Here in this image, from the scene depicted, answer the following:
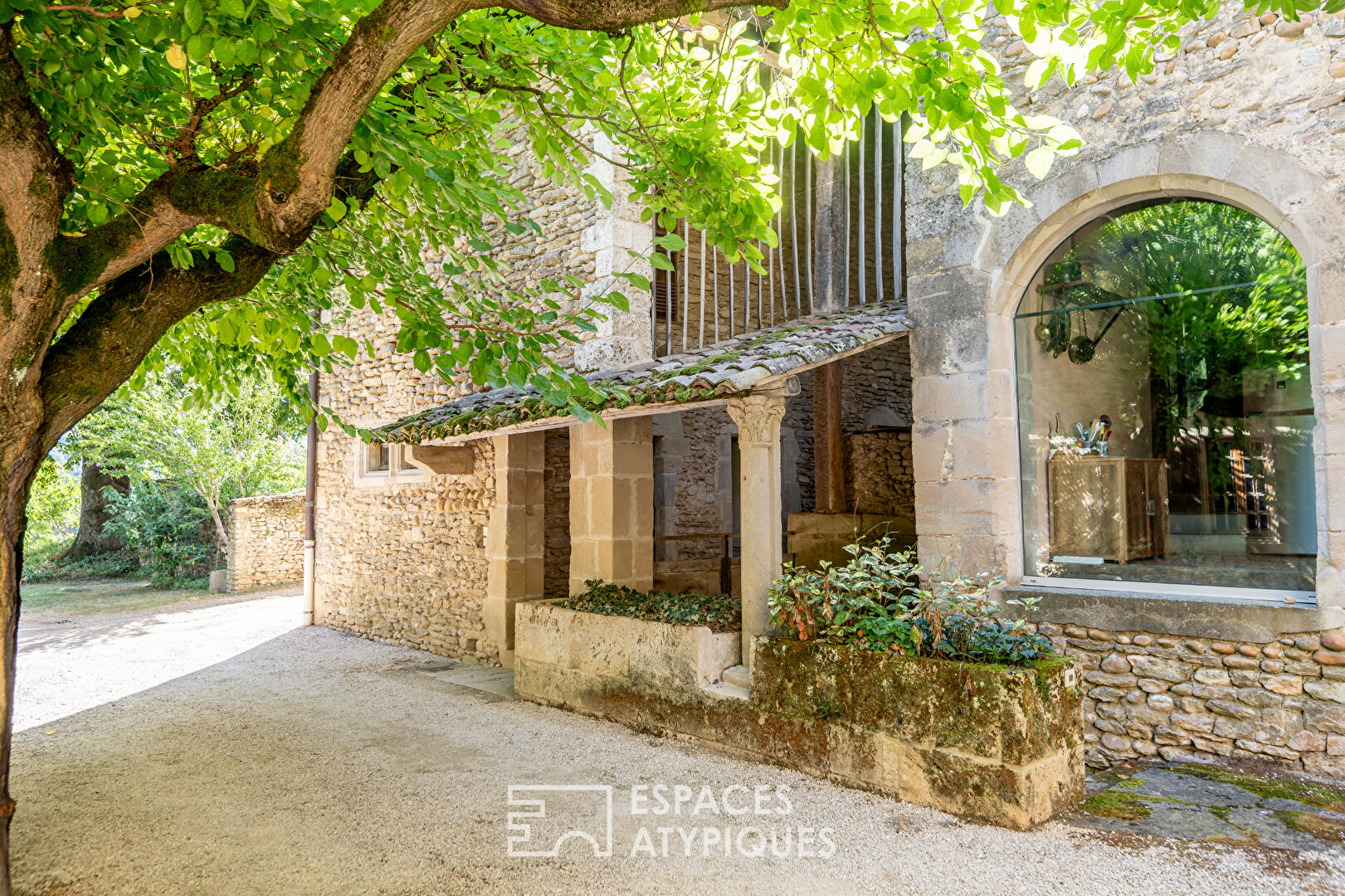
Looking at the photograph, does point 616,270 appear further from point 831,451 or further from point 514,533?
point 831,451

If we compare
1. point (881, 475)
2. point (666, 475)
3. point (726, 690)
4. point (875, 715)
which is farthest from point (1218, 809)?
point (881, 475)

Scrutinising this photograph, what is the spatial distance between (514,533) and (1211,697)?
537 centimetres

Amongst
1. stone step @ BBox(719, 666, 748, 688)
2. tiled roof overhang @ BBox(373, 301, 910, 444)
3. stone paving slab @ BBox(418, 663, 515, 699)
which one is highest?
tiled roof overhang @ BBox(373, 301, 910, 444)

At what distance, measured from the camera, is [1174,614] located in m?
4.19

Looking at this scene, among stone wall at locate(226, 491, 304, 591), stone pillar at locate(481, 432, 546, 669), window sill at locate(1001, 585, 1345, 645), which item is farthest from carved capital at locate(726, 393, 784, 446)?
stone wall at locate(226, 491, 304, 591)

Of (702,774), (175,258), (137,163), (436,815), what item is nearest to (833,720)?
(702,774)

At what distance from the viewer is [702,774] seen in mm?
4242

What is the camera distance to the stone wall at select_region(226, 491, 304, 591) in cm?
1388

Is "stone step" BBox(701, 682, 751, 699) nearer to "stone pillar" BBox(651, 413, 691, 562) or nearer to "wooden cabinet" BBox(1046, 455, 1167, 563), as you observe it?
"wooden cabinet" BBox(1046, 455, 1167, 563)

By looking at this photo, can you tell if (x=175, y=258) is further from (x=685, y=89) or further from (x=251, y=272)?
(x=685, y=89)

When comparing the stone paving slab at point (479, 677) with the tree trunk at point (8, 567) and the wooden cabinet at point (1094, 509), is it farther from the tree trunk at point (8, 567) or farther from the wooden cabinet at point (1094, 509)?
the wooden cabinet at point (1094, 509)

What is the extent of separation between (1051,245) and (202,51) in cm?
444

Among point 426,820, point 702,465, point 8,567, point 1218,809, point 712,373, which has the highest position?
point 712,373

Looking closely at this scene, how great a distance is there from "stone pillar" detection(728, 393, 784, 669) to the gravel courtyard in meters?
0.88
